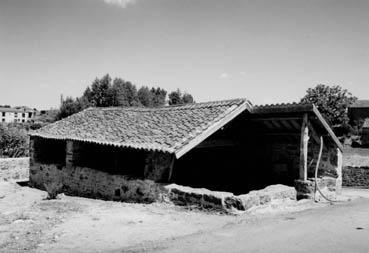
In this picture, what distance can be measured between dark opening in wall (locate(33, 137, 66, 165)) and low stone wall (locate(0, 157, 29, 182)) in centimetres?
288

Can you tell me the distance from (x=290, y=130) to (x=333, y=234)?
4979 millimetres

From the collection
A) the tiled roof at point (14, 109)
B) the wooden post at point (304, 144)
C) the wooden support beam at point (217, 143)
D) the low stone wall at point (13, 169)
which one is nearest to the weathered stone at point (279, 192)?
the wooden post at point (304, 144)

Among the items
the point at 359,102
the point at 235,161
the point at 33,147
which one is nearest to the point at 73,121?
the point at 33,147

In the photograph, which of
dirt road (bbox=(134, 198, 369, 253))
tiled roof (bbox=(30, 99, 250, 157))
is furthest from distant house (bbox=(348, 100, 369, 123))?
dirt road (bbox=(134, 198, 369, 253))

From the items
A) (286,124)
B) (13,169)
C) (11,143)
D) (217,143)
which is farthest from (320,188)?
(11,143)

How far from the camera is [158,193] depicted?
9.23m

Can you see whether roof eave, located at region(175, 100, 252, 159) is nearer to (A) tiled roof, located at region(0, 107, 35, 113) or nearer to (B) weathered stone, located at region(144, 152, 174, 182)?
(B) weathered stone, located at region(144, 152, 174, 182)

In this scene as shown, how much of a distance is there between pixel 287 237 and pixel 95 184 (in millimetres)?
7173

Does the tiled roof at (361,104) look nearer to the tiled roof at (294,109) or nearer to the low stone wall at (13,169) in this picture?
the tiled roof at (294,109)

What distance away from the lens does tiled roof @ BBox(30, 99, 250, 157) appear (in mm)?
9289

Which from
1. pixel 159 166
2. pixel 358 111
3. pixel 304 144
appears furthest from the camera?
pixel 358 111

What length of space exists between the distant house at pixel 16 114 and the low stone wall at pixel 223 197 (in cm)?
7642

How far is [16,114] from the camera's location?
3184 inches

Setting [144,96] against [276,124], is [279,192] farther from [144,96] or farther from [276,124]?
[144,96]
